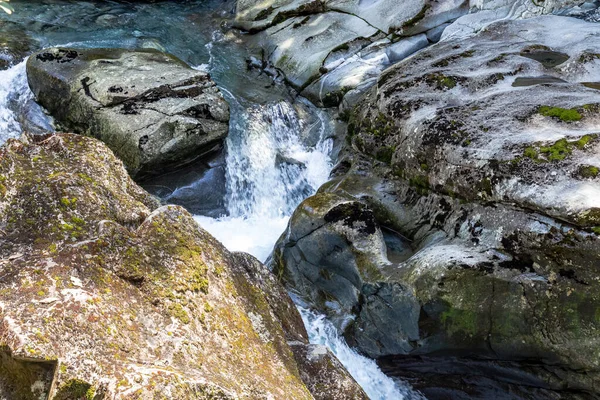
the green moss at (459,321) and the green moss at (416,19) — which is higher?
the green moss at (416,19)

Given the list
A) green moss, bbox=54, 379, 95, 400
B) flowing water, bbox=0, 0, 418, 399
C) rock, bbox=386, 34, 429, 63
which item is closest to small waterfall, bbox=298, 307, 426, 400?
flowing water, bbox=0, 0, 418, 399

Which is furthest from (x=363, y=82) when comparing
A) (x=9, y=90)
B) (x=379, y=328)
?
(x=9, y=90)

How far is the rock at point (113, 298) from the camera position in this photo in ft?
10.3

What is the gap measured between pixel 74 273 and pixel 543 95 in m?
7.23

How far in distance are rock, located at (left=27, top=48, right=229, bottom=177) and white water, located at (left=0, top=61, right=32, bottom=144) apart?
380mm

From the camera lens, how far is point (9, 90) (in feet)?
37.8

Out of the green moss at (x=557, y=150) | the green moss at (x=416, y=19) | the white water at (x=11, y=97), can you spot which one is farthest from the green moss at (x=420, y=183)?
the white water at (x=11, y=97)

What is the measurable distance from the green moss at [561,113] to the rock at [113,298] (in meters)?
4.98

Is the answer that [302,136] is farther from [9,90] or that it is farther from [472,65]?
[9,90]

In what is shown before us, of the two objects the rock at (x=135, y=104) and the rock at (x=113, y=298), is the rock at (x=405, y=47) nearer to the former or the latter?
the rock at (x=135, y=104)

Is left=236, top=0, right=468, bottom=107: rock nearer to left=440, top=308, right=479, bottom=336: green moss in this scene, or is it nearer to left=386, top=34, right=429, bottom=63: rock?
left=386, top=34, right=429, bottom=63: rock

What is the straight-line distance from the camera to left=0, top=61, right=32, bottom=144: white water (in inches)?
433

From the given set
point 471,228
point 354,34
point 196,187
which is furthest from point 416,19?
point 471,228

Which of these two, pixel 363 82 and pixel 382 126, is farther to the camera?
pixel 363 82
